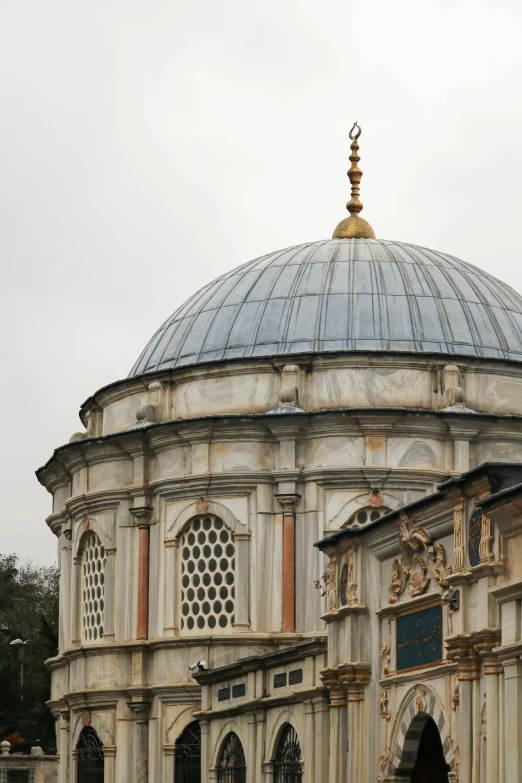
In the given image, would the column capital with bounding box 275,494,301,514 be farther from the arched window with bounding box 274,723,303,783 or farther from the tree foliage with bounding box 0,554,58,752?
the tree foliage with bounding box 0,554,58,752

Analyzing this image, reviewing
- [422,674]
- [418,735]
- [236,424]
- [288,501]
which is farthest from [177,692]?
[422,674]

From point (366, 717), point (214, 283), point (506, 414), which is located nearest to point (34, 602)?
point (214, 283)

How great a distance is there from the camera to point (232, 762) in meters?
32.2

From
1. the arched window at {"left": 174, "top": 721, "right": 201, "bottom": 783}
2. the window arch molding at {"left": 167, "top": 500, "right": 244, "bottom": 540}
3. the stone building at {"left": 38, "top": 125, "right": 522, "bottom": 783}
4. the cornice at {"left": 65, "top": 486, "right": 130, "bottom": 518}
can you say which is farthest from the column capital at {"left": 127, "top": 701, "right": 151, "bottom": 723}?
the cornice at {"left": 65, "top": 486, "right": 130, "bottom": 518}

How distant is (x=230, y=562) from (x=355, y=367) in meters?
4.99

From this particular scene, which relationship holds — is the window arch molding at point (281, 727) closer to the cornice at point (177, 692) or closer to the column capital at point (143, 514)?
the cornice at point (177, 692)

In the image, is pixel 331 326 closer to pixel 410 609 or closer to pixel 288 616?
pixel 288 616

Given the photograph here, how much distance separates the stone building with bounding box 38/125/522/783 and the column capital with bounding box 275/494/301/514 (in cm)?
5

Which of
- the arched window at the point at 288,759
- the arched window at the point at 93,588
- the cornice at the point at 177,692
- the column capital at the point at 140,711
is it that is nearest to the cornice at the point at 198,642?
the arched window at the point at 93,588

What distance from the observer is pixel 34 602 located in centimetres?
8788

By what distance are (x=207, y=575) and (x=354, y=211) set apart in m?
11.8

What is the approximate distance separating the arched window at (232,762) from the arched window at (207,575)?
173 inches

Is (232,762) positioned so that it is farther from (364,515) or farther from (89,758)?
(89,758)

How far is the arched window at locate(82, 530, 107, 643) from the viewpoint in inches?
1547
